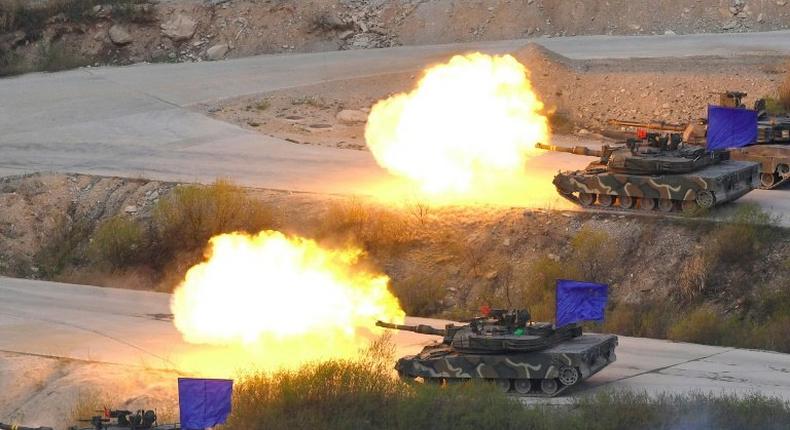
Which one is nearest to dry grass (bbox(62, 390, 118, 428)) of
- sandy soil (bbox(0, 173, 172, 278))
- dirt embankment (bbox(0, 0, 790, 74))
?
sandy soil (bbox(0, 173, 172, 278))

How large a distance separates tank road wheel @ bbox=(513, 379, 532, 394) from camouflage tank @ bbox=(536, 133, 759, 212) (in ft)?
34.0

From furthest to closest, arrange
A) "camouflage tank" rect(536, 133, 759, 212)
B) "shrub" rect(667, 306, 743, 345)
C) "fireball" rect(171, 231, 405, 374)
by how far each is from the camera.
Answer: "camouflage tank" rect(536, 133, 759, 212)
"shrub" rect(667, 306, 743, 345)
"fireball" rect(171, 231, 405, 374)

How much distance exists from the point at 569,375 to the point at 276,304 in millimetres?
Answer: 6722

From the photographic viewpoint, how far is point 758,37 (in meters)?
54.0

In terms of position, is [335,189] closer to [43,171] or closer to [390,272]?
[390,272]

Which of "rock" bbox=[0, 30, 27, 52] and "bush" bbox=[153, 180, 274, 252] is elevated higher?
"rock" bbox=[0, 30, 27, 52]

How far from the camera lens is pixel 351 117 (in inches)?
1901

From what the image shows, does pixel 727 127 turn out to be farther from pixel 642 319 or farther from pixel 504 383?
pixel 504 383

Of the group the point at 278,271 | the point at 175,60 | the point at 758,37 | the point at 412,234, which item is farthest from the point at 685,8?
the point at 278,271

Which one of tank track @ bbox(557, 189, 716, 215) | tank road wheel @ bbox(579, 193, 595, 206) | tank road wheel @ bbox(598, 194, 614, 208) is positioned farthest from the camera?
tank road wheel @ bbox(579, 193, 595, 206)

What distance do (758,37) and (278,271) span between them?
28921 millimetres

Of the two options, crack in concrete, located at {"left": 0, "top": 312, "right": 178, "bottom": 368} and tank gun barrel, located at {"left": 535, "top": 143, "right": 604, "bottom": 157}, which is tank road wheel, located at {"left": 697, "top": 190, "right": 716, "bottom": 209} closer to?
tank gun barrel, located at {"left": 535, "top": 143, "right": 604, "bottom": 157}

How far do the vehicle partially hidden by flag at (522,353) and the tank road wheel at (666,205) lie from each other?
945 cm

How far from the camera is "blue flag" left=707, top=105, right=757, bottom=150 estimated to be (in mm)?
37219
